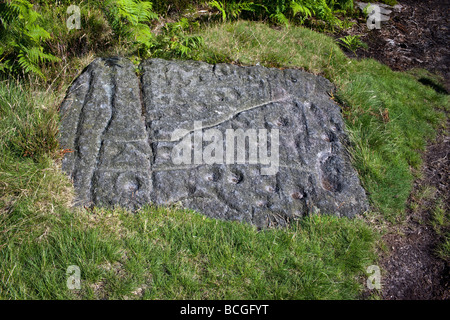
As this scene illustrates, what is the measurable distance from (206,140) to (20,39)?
86.5 inches

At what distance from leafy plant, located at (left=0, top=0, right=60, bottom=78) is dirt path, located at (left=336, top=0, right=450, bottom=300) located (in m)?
3.89

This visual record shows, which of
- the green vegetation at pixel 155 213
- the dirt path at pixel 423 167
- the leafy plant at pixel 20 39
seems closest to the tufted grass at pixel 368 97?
the green vegetation at pixel 155 213

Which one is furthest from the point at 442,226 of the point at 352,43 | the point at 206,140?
the point at 352,43

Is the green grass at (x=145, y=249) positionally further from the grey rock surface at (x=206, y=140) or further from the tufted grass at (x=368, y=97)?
the tufted grass at (x=368, y=97)

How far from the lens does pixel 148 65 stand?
4.76m

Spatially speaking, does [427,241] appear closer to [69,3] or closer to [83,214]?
[83,214]

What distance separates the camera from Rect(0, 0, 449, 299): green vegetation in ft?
9.68

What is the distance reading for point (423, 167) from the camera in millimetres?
4461

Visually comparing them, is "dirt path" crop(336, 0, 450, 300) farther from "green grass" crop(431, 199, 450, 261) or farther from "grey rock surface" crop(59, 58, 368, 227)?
"grey rock surface" crop(59, 58, 368, 227)

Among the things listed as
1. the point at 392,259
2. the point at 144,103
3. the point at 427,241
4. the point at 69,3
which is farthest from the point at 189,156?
the point at 69,3

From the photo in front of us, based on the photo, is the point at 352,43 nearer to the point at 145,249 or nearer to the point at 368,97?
the point at 368,97

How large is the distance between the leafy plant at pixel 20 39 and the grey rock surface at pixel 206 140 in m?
0.48

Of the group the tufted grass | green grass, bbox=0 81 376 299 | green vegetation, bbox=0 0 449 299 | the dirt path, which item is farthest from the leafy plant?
Result: the dirt path

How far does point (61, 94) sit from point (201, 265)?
7.81ft
